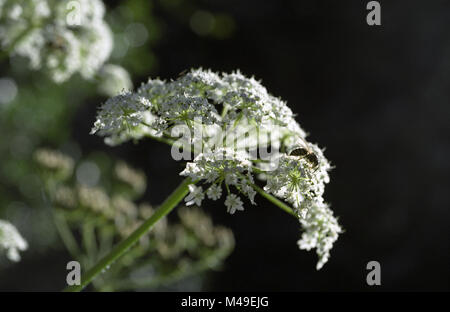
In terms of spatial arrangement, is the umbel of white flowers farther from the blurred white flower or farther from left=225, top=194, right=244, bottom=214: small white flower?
the blurred white flower

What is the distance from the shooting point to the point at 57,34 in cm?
404

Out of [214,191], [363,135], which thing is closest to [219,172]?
[214,191]

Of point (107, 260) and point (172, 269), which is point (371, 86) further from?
point (107, 260)

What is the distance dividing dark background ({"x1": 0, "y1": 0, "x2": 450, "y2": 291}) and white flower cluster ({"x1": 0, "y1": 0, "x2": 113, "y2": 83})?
4704 mm

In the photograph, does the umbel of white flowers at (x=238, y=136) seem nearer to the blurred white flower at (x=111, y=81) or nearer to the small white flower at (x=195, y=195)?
the small white flower at (x=195, y=195)

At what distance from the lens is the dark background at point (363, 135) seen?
7789mm

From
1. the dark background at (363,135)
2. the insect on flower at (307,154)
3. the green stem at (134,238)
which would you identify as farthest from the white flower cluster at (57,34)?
the dark background at (363,135)

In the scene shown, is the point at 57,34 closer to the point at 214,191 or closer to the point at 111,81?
the point at 111,81

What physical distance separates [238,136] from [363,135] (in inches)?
232

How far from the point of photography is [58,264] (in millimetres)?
11719

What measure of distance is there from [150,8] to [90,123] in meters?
3.01

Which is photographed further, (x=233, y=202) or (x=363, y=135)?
(x=363, y=135)

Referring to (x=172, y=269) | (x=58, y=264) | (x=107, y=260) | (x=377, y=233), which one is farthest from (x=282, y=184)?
(x=58, y=264)

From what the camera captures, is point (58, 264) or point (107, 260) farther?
point (58, 264)
